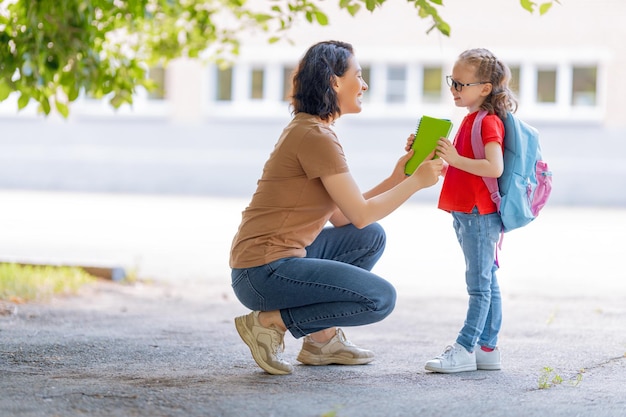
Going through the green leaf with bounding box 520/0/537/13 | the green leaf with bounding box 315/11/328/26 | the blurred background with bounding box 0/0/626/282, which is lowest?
the blurred background with bounding box 0/0/626/282

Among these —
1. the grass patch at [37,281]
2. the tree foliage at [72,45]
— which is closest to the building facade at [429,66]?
the grass patch at [37,281]

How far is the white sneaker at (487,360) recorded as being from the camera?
4.70m

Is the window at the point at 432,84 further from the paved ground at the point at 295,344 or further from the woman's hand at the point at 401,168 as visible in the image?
the woman's hand at the point at 401,168

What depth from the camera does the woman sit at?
437cm

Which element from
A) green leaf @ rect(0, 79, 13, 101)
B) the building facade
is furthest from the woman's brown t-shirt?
the building facade

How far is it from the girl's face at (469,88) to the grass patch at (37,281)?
4078 mm

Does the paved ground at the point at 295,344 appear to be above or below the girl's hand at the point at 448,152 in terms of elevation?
below

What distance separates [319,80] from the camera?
4.46m

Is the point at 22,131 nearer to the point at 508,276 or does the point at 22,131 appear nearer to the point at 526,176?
the point at 508,276

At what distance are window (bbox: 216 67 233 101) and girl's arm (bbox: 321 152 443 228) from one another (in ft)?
75.4

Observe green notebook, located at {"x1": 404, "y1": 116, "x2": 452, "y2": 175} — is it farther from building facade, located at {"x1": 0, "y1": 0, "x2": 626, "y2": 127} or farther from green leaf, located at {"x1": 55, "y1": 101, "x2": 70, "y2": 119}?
building facade, located at {"x1": 0, "y1": 0, "x2": 626, "y2": 127}

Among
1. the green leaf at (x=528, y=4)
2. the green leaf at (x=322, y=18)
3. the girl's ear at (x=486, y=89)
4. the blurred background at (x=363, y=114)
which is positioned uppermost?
the green leaf at (x=528, y=4)

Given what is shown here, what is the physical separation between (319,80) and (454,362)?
1420mm

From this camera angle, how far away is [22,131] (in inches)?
1087
